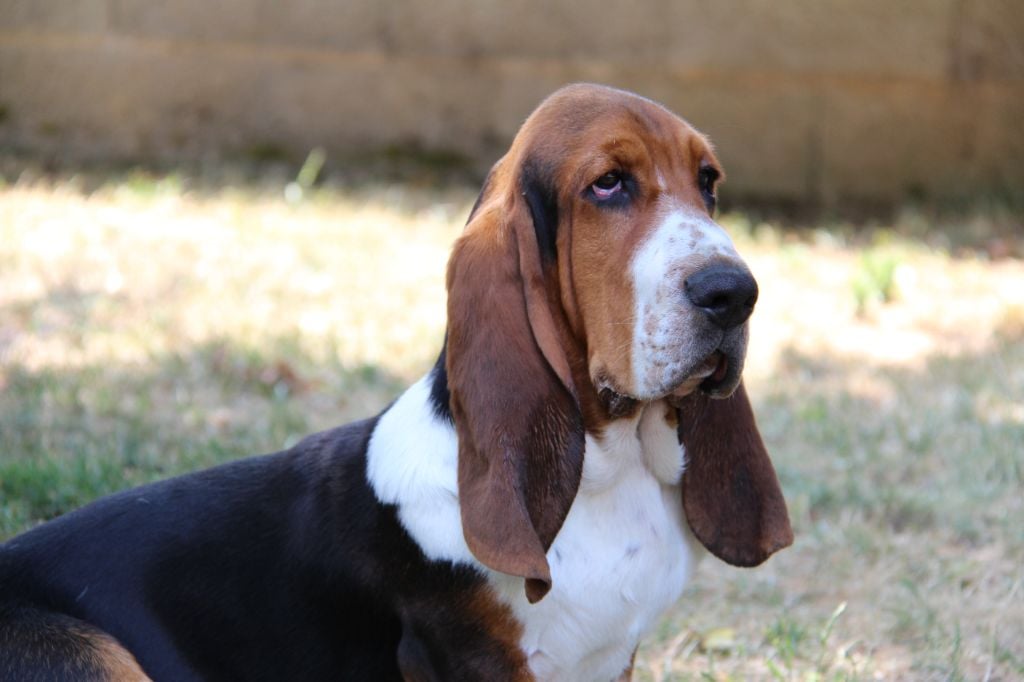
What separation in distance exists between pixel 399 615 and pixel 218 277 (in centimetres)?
445

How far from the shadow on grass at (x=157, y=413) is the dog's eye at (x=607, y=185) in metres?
2.54

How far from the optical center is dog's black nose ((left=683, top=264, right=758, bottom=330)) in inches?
108

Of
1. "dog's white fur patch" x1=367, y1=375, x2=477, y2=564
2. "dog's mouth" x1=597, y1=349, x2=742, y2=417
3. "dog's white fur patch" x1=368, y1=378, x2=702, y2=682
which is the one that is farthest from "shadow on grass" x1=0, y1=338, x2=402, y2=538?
"dog's mouth" x1=597, y1=349, x2=742, y2=417

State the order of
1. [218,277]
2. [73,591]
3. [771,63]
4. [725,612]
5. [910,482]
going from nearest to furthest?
[73,591] → [725,612] → [910,482] → [218,277] → [771,63]

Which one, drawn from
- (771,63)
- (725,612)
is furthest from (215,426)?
(771,63)

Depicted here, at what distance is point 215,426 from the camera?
5.46 meters

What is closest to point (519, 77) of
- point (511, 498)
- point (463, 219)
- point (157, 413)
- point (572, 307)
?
point (463, 219)

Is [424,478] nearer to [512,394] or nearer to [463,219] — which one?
[512,394]

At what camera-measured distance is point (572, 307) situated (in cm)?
297

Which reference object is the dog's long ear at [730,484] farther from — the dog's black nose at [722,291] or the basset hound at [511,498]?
the dog's black nose at [722,291]

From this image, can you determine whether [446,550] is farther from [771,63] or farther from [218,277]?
[771,63]

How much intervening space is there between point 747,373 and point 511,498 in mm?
3734

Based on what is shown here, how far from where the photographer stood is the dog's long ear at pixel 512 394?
2793 mm

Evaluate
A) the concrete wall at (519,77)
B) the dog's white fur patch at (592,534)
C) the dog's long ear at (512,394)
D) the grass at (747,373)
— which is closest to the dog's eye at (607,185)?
the dog's long ear at (512,394)
